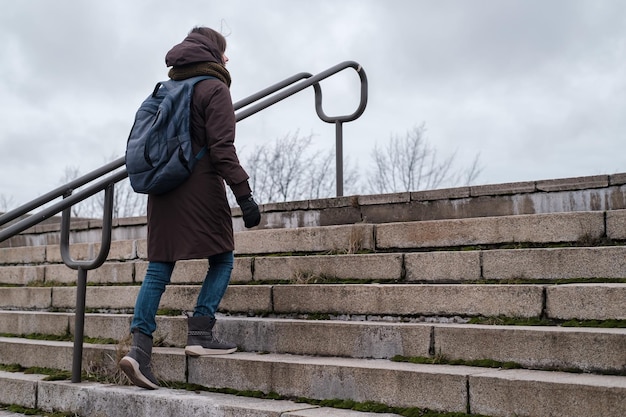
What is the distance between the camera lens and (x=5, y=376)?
5.02 m

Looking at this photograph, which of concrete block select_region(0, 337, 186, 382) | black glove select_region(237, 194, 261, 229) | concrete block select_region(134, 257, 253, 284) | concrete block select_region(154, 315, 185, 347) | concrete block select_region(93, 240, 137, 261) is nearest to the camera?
black glove select_region(237, 194, 261, 229)

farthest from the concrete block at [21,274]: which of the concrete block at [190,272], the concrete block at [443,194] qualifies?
the concrete block at [443,194]

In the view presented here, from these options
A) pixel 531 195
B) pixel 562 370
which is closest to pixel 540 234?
pixel 531 195

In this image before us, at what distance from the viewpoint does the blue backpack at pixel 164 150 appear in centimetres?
401

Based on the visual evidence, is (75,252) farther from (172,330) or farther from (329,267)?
(329,267)

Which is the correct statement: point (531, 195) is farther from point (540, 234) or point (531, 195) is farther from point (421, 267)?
point (421, 267)

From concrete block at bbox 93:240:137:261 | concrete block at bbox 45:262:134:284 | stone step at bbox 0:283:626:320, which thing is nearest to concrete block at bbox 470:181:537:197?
stone step at bbox 0:283:626:320

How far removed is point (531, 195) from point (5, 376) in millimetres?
3262

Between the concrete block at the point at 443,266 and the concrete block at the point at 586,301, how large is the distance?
1.80ft

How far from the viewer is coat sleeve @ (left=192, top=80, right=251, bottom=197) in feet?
13.1

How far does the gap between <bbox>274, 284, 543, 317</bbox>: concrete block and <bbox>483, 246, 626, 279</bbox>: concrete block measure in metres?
0.24

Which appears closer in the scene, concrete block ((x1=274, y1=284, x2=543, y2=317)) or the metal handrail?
concrete block ((x1=274, y1=284, x2=543, y2=317))

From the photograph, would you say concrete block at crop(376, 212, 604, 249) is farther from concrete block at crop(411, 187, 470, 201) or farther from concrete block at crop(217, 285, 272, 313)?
concrete block at crop(217, 285, 272, 313)

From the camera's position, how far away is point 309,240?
5.12 m
